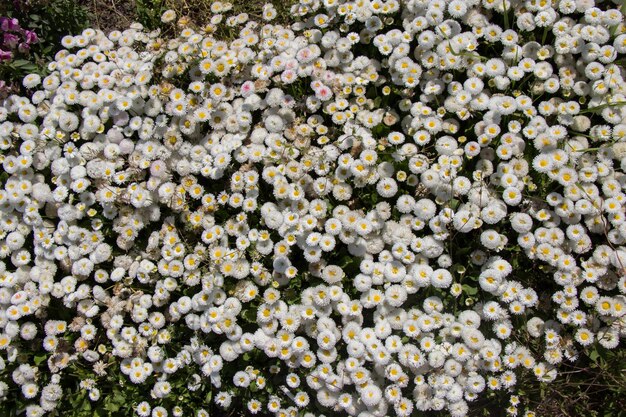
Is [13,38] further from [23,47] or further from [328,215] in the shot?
[328,215]

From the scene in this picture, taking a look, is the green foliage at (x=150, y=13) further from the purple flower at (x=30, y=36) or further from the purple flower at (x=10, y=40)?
the purple flower at (x=10, y=40)

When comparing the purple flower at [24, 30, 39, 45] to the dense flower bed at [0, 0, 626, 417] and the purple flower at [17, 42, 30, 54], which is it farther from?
the dense flower bed at [0, 0, 626, 417]

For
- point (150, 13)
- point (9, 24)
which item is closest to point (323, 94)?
point (150, 13)

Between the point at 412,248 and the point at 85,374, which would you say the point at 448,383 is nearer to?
the point at 412,248

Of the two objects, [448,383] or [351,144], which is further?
[351,144]

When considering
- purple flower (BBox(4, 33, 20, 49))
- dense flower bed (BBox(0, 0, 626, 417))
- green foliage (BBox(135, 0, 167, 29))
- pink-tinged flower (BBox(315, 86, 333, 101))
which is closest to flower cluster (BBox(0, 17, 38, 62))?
purple flower (BBox(4, 33, 20, 49))

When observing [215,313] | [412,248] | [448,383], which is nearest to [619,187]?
[412,248]
